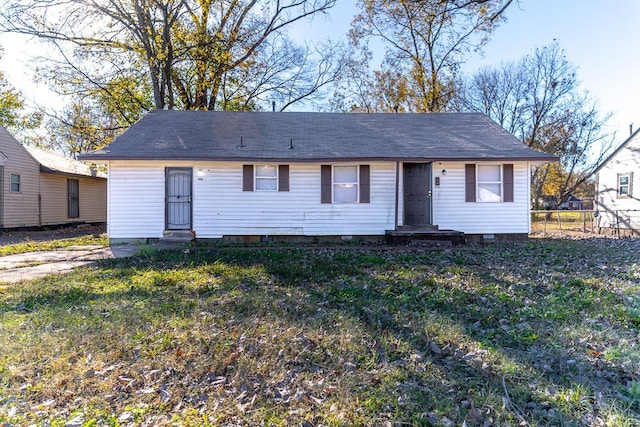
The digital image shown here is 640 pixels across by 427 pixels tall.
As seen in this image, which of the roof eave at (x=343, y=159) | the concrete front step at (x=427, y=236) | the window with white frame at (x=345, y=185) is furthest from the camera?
the window with white frame at (x=345, y=185)

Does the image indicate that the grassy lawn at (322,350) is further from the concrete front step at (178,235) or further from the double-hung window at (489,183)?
the double-hung window at (489,183)

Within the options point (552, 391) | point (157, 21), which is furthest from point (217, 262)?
point (157, 21)

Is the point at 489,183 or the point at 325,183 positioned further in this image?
the point at 489,183

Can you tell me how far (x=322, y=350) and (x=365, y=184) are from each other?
8.70 metres

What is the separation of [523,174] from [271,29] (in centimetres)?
1544

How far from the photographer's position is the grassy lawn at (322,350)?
106 inches

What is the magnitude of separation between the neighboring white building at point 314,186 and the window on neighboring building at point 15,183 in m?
7.54

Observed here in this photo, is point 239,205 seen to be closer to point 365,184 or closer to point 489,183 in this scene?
point 365,184

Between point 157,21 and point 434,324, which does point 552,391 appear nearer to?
point 434,324

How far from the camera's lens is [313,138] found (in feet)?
42.0

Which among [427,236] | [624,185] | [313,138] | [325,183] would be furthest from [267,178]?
[624,185]

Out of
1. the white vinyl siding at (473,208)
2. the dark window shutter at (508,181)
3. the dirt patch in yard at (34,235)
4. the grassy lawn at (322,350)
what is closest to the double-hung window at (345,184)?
the white vinyl siding at (473,208)

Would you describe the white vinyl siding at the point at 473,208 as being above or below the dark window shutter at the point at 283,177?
below

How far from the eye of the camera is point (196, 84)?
67.6ft
